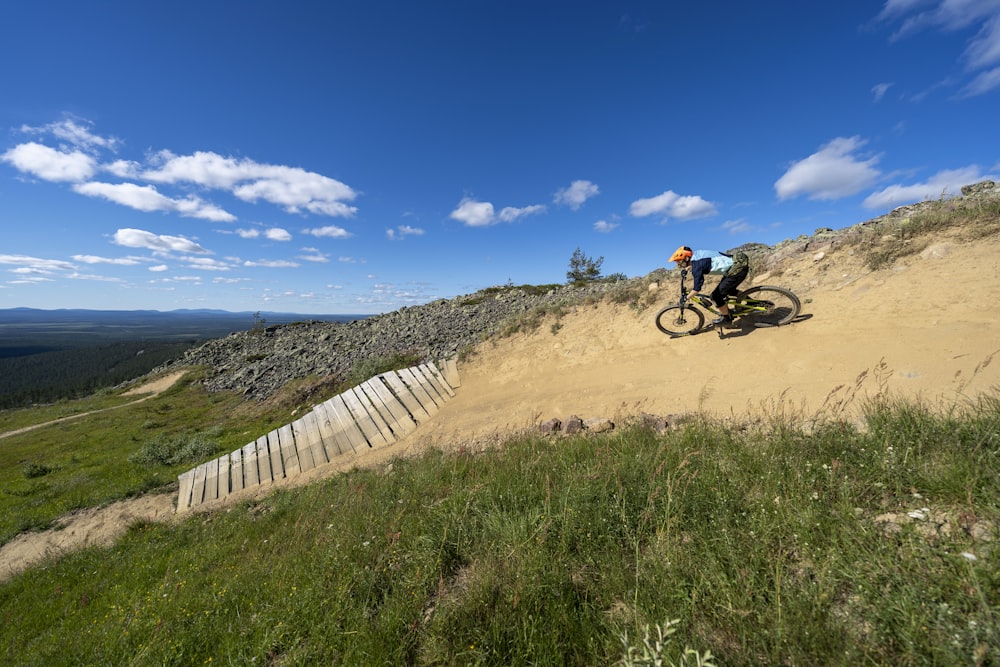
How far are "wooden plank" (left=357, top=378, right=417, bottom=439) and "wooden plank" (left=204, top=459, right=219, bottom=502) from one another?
14.1ft

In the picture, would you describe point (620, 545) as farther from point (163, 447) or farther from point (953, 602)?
point (163, 447)

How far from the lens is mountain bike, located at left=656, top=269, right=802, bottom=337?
30.2 ft

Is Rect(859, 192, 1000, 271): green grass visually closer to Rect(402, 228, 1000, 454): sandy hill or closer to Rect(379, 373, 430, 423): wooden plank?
Rect(402, 228, 1000, 454): sandy hill

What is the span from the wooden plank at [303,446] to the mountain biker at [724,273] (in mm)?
11587

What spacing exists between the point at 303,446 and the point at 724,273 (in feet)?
42.1

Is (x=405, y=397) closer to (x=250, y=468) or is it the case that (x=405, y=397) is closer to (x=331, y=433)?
(x=331, y=433)

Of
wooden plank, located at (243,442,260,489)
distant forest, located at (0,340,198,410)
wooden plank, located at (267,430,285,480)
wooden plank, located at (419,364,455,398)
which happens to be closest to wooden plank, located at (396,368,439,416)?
wooden plank, located at (419,364,455,398)

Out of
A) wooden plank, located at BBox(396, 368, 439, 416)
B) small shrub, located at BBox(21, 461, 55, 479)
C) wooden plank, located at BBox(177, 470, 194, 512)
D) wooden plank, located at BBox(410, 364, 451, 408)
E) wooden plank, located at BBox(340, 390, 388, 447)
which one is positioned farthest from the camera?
small shrub, located at BBox(21, 461, 55, 479)

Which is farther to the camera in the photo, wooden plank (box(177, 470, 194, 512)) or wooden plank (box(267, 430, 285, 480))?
wooden plank (box(267, 430, 285, 480))

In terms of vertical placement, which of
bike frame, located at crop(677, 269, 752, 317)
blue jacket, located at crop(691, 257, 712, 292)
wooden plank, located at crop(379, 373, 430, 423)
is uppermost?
blue jacket, located at crop(691, 257, 712, 292)

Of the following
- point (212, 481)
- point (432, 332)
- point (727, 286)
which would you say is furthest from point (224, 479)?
point (727, 286)

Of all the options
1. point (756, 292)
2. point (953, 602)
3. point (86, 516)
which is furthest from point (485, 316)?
point (953, 602)

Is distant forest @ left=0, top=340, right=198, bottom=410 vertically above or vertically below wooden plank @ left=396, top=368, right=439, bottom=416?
below

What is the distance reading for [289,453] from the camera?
1008 cm
